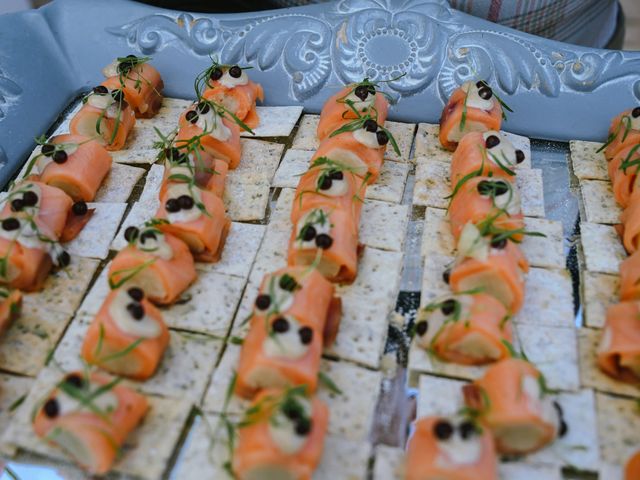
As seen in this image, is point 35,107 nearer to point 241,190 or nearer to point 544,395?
point 241,190

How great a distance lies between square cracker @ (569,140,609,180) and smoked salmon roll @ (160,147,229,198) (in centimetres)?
185

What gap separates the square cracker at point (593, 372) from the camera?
2709mm

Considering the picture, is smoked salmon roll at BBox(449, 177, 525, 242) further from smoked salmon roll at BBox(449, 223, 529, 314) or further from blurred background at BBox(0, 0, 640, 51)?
blurred background at BBox(0, 0, 640, 51)

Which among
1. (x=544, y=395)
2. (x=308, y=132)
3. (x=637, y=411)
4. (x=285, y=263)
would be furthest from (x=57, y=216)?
(x=637, y=411)

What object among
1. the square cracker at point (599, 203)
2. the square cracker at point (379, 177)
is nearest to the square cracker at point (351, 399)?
the square cracker at point (379, 177)

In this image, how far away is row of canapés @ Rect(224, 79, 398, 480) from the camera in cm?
230

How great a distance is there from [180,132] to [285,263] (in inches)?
41.3

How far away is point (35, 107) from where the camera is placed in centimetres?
400

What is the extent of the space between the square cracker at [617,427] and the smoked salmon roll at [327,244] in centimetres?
112

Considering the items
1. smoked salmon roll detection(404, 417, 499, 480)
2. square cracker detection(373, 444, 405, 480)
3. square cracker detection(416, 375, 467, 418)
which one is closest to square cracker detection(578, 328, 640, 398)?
square cracker detection(416, 375, 467, 418)

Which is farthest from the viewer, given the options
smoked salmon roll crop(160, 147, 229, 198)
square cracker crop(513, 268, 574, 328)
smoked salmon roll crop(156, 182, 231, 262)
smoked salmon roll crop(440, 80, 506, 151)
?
smoked salmon roll crop(440, 80, 506, 151)

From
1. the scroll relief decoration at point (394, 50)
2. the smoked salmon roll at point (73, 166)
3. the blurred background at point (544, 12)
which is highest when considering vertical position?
the blurred background at point (544, 12)

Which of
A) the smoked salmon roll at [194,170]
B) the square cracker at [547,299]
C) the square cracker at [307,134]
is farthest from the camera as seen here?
the square cracker at [307,134]

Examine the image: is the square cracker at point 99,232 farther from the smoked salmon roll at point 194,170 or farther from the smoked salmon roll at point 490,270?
the smoked salmon roll at point 490,270
